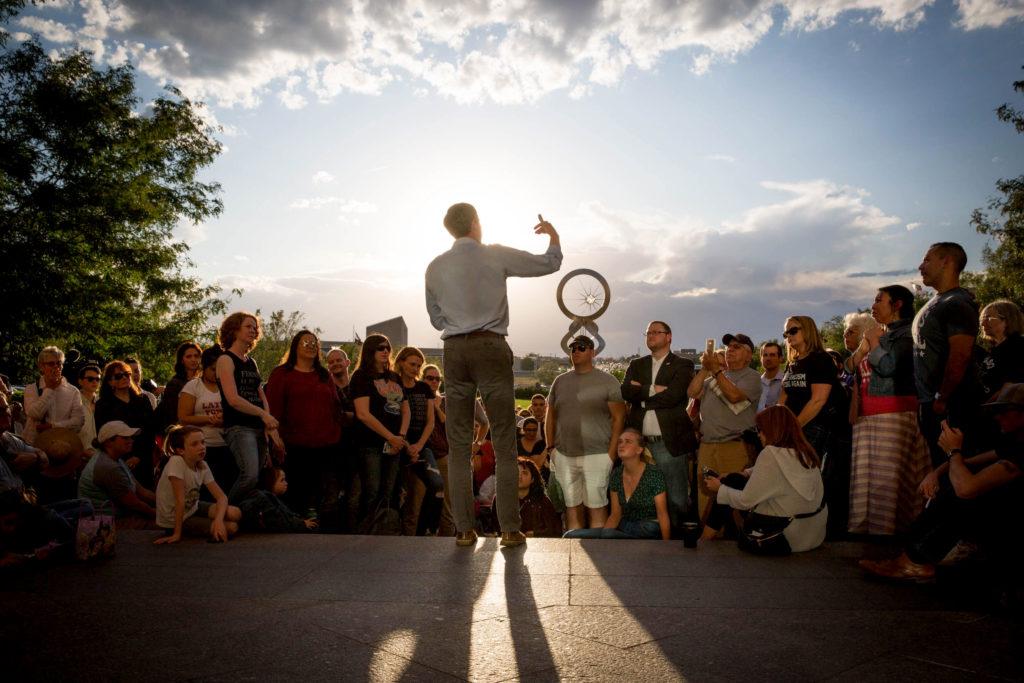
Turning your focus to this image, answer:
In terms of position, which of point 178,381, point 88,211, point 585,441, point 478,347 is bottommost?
point 585,441

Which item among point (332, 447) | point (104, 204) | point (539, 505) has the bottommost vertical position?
point (539, 505)

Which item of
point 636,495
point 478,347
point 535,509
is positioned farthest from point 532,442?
point 478,347

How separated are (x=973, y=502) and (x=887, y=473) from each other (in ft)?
6.04

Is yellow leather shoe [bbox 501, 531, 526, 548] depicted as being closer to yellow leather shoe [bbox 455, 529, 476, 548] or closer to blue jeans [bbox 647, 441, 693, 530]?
yellow leather shoe [bbox 455, 529, 476, 548]

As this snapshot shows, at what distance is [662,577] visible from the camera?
4500 millimetres

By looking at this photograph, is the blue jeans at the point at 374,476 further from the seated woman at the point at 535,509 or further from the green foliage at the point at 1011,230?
the green foliage at the point at 1011,230

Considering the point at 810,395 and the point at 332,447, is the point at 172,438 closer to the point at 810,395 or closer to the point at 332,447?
the point at 332,447

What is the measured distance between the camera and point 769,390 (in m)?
7.37

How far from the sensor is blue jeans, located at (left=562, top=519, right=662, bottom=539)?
6402 mm

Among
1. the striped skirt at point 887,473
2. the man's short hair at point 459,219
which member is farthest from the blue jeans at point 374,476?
the striped skirt at point 887,473

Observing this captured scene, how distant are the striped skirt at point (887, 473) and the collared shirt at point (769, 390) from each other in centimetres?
118

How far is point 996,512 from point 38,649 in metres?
4.43

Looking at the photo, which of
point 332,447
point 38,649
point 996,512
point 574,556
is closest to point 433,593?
point 574,556

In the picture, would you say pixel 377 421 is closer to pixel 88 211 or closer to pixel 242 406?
pixel 242 406
